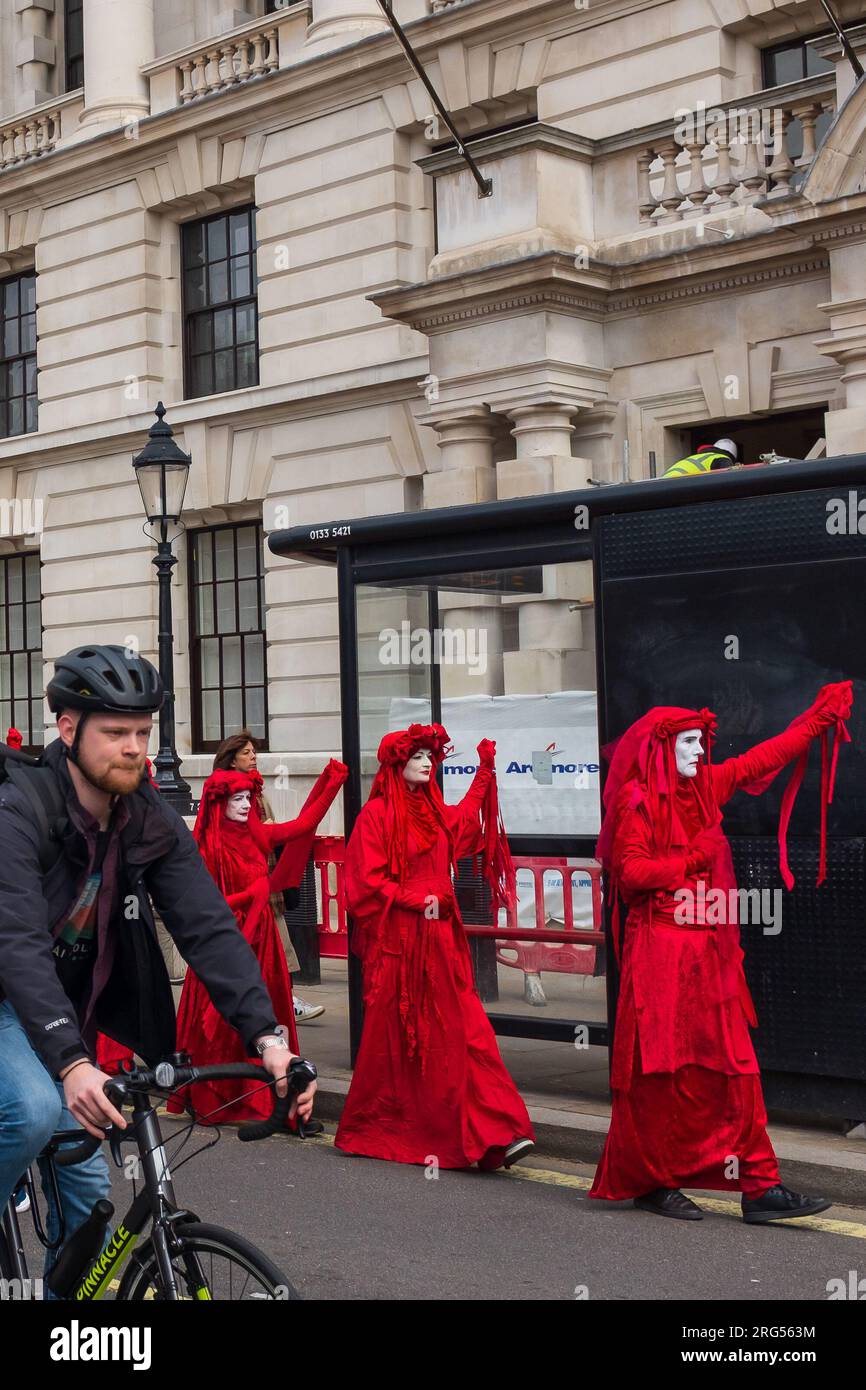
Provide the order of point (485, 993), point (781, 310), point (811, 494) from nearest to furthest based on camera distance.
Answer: point (811, 494) → point (485, 993) → point (781, 310)

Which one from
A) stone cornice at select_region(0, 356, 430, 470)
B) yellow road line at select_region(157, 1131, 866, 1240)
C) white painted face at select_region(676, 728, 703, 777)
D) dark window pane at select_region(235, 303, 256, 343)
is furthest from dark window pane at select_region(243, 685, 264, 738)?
white painted face at select_region(676, 728, 703, 777)

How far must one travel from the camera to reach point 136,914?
3.95 m

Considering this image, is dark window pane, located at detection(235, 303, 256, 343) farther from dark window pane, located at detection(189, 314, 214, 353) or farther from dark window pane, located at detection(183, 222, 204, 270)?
dark window pane, located at detection(183, 222, 204, 270)

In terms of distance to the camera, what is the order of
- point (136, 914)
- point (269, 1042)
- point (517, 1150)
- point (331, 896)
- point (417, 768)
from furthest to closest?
point (331, 896), point (417, 768), point (517, 1150), point (136, 914), point (269, 1042)

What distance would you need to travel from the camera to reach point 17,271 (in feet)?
75.2

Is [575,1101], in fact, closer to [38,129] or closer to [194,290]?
[194,290]

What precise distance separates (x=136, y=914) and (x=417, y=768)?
366 centimetres

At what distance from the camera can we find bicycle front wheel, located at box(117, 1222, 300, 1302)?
335 centimetres

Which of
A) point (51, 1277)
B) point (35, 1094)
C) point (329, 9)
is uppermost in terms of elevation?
point (329, 9)

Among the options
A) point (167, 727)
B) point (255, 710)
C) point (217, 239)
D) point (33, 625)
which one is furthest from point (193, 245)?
point (167, 727)

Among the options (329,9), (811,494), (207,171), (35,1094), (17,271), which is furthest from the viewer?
(17,271)
